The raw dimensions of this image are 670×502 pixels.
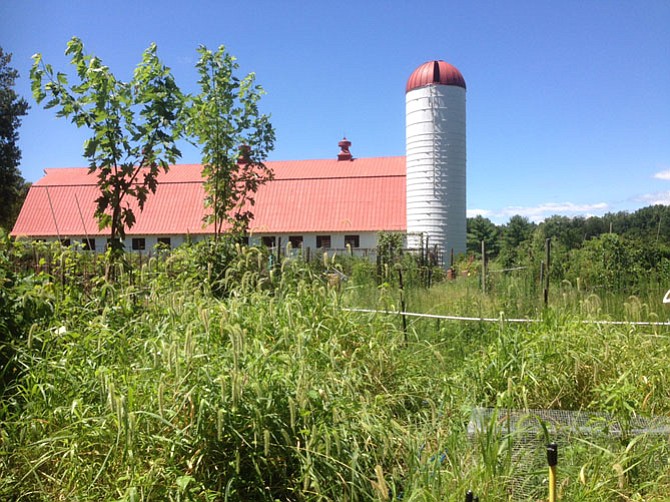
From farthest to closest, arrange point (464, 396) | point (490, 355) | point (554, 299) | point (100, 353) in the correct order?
point (554, 299), point (490, 355), point (464, 396), point (100, 353)

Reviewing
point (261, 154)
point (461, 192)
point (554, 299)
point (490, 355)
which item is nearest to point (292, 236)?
point (461, 192)

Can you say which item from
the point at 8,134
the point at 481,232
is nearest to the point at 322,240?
the point at 8,134

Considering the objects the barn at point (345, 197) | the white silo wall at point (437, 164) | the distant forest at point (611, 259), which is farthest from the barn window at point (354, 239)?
the distant forest at point (611, 259)

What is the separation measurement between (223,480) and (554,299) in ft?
15.2

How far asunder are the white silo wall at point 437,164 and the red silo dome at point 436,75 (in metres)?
0.17

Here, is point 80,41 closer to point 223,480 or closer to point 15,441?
point 15,441

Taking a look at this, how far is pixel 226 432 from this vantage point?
8.14ft

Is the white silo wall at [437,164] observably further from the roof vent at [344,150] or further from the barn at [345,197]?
the roof vent at [344,150]

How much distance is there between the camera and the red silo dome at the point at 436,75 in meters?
20.2

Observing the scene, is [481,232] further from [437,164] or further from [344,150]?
[437,164]

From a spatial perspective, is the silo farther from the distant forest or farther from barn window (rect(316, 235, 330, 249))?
the distant forest

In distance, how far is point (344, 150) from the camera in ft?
95.6

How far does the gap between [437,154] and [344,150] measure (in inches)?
373

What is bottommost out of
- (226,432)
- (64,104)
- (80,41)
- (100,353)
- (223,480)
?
(223,480)
